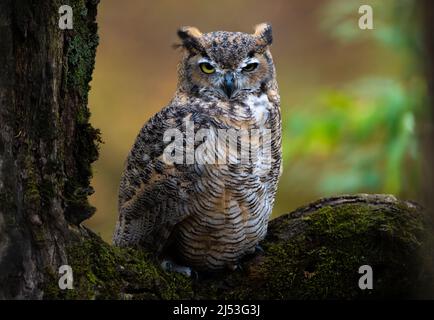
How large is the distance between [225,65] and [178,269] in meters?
0.83

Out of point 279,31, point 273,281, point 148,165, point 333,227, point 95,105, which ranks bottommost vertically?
point 273,281

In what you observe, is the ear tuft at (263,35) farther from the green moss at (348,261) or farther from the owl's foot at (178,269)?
the owl's foot at (178,269)

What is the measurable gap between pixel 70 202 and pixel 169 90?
4.34 meters

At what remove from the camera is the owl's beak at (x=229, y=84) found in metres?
2.63

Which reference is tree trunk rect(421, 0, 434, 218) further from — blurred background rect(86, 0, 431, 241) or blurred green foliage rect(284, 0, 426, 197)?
blurred background rect(86, 0, 431, 241)

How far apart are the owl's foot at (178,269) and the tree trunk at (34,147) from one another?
0.50 meters

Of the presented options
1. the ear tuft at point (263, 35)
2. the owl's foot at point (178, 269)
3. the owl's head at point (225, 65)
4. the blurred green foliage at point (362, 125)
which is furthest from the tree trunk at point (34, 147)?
the blurred green foliage at point (362, 125)

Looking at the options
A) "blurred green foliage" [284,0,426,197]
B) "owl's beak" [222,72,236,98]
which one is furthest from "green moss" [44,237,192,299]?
"blurred green foliage" [284,0,426,197]

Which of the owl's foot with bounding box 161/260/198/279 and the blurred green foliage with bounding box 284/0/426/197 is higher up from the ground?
the blurred green foliage with bounding box 284/0/426/197

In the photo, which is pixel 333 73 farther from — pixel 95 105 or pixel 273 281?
pixel 273 281

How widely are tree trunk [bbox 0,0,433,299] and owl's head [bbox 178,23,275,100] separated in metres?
0.57

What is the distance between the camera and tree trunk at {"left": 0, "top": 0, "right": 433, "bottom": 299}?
1.88m

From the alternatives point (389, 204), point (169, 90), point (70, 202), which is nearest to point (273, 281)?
point (389, 204)

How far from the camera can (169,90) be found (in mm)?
6340
